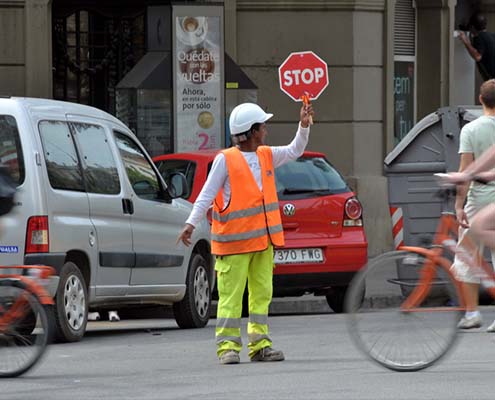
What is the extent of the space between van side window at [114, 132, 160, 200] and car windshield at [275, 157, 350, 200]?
5.93 ft

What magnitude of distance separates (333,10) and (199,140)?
9.28 ft

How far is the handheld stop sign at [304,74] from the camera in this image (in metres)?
18.4

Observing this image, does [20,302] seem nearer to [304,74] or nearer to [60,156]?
[60,156]

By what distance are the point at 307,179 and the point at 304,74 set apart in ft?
15.1

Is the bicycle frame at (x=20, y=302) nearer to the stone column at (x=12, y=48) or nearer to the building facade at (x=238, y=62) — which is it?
the building facade at (x=238, y=62)

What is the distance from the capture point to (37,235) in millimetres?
10758

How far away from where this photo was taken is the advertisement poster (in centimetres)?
2017

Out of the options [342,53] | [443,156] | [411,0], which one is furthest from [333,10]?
[443,156]

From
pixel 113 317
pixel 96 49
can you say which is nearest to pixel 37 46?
pixel 96 49

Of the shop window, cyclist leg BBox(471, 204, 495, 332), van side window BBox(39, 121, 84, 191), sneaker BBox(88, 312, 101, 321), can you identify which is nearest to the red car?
sneaker BBox(88, 312, 101, 321)

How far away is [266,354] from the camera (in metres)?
9.64

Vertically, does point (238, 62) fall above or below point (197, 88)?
above

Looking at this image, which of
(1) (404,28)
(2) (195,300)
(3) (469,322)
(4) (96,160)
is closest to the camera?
(3) (469,322)

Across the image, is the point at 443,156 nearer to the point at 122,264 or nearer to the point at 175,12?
the point at 122,264
